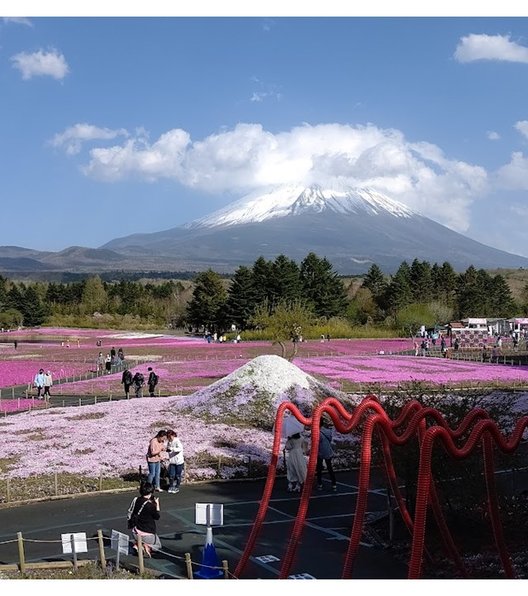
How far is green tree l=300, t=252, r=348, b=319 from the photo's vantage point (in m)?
99.8

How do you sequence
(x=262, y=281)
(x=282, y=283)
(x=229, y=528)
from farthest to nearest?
(x=262, y=281), (x=282, y=283), (x=229, y=528)

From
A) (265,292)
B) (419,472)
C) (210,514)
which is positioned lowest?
(210,514)

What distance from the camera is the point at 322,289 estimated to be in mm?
100562

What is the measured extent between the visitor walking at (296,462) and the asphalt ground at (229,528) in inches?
13.1

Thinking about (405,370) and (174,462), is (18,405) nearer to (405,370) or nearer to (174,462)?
(174,462)

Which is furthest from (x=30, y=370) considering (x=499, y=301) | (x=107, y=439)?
(x=499, y=301)

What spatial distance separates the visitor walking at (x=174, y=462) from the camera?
18625mm

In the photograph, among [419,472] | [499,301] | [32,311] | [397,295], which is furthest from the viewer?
[32,311]

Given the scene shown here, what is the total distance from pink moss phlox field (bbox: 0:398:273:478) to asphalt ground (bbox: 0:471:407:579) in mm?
2525

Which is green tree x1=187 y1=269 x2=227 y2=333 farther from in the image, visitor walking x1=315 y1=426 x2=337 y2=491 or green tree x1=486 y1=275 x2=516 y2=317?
visitor walking x1=315 y1=426 x2=337 y2=491

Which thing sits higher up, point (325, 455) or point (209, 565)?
point (325, 455)

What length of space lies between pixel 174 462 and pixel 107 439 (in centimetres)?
603

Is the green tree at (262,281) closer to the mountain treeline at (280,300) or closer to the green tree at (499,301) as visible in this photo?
the mountain treeline at (280,300)

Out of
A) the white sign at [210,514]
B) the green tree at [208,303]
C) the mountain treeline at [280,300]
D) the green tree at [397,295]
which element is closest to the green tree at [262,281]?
the mountain treeline at [280,300]
